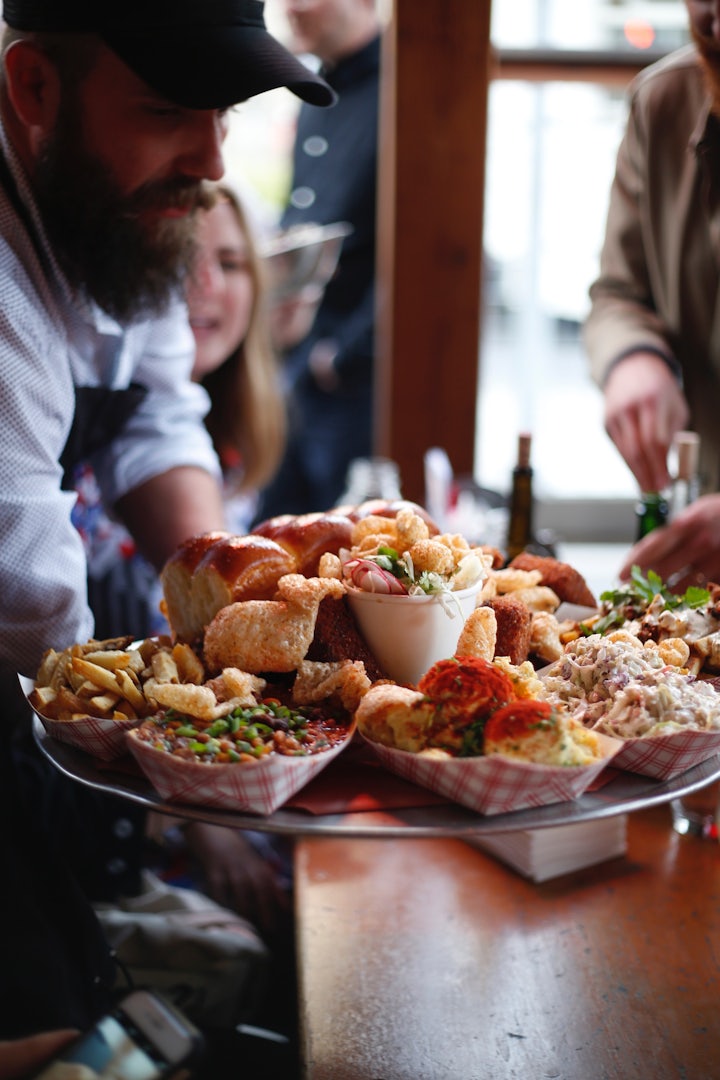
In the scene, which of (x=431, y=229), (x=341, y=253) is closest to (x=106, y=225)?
(x=431, y=229)

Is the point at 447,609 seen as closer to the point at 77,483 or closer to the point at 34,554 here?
the point at 34,554

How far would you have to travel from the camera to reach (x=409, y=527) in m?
0.97

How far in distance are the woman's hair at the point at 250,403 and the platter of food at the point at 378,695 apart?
110 cm

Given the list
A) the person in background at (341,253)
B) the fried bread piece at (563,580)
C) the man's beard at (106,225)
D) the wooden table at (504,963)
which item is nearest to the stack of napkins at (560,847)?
the wooden table at (504,963)

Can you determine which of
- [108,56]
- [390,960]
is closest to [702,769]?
[390,960]

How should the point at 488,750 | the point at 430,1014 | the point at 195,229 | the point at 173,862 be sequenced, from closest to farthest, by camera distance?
the point at 488,750 < the point at 430,1014 < the point at 195,229 < the point at 173,862

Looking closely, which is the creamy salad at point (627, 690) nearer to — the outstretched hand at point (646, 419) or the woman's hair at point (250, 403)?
the outstretched hand at point (646, 419)

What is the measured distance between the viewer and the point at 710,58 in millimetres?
1575

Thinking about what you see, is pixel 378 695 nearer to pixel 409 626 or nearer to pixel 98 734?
pixel 409 626

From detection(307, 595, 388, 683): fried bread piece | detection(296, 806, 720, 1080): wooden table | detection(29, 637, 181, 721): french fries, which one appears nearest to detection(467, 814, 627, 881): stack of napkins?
detection(296, 806, 720, 1080): wooden table

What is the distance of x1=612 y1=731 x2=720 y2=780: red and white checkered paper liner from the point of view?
2.65 ft

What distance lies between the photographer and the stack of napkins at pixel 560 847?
123 centimetres

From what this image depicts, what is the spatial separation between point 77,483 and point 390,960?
0.90 m

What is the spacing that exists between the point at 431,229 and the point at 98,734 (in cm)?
178
